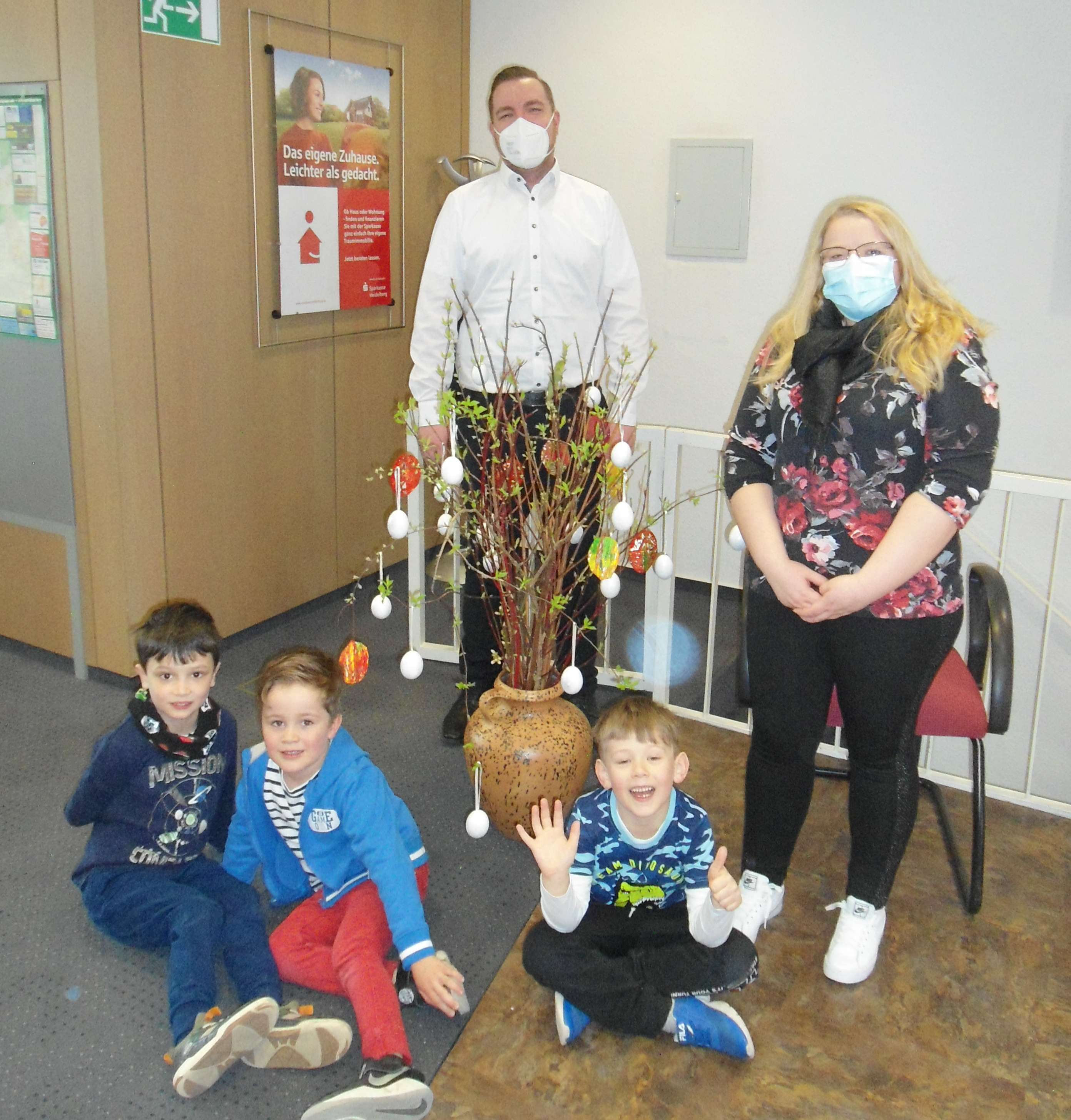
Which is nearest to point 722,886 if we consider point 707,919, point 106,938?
point 707,919

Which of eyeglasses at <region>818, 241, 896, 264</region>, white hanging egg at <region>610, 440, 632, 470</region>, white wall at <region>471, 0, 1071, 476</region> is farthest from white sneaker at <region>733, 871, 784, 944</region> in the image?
white wall at <region>471, 0, 1071, 476</region>

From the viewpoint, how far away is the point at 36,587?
3.34 meters

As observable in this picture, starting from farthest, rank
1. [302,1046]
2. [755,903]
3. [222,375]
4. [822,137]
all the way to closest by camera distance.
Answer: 1. [822,137]
2. [222,375]
3. [755,903]
4. [302,1046]

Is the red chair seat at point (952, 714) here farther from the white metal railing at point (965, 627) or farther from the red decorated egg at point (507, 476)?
the red decorated egg at point (507, 476)

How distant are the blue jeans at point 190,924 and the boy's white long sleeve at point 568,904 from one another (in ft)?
1.68

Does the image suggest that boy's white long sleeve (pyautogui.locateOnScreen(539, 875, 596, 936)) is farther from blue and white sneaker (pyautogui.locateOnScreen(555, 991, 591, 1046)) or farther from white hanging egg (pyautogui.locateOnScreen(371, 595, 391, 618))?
white hanging egg (pyautogui.locateOnScreen(371, 595, 391, 618))

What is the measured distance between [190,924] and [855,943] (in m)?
1.18

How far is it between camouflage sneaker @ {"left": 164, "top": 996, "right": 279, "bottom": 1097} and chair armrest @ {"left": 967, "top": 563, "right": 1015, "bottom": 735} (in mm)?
1379

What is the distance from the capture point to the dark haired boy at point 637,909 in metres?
1.85

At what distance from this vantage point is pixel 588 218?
2.79 m

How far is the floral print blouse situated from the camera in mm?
1813

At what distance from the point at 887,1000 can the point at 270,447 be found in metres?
2.35

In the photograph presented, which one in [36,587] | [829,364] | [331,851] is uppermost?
[829,364]

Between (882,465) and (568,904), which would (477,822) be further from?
(882,465)
